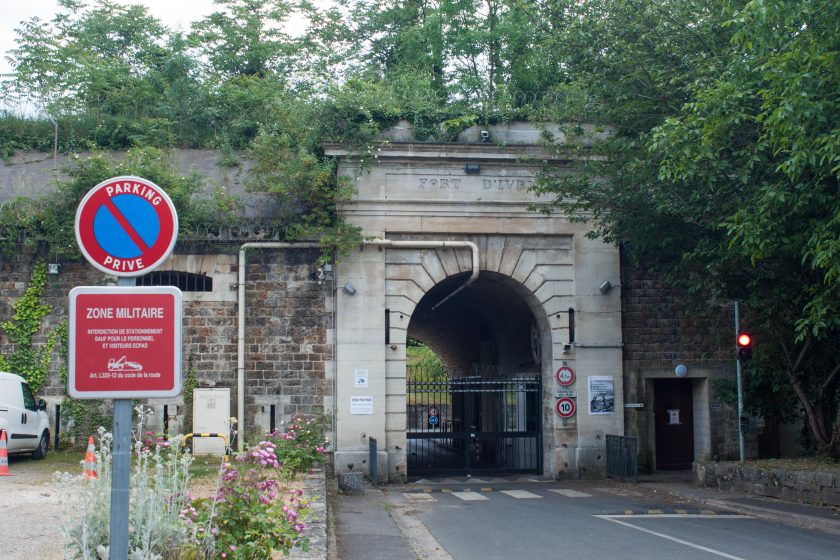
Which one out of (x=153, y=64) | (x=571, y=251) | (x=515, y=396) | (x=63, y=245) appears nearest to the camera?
(x=63, y=245)

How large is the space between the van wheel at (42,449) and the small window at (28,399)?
684 millimetres

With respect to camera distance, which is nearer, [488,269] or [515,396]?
[488,269]

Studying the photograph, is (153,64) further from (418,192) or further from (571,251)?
(571,251)

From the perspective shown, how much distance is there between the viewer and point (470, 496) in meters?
16.3

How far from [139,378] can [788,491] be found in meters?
13.2

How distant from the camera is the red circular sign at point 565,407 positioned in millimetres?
19047

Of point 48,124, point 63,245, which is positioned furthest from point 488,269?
point 48,124

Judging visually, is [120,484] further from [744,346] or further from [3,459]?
[744,346]

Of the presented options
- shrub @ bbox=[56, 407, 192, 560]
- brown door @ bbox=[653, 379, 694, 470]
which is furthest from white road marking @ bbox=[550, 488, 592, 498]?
shrub @ bbox=[56, 407, 192, 560]

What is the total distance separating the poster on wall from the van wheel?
36.5 feet

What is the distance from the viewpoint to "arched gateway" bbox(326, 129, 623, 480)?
1852 cm

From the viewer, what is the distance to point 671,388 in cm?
2069

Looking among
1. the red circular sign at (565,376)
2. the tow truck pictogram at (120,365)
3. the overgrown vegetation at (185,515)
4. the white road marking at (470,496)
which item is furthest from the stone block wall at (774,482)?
the tow truck pictogram at (120,365)

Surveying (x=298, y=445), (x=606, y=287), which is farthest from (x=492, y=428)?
(x=298, y=445)
